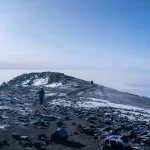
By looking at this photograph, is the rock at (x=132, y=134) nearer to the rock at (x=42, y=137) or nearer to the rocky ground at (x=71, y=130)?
the rocky ground at (x=71, y=130)

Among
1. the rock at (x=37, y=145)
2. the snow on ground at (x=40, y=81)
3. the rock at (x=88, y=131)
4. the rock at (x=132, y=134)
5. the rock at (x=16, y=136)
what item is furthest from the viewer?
the snow on ground at (x=40, y=81)

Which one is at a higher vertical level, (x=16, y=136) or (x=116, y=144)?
(x=116, y=144)

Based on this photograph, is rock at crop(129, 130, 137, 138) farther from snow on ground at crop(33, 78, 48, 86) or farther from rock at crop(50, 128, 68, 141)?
snow on ground at crop(33, 78, 48, 86)

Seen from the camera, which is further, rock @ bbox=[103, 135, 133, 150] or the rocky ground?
the rocky ground

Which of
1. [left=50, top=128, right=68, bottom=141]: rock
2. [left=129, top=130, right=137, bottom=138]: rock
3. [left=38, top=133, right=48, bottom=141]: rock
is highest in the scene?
[left=129, top=130, right=137, bottom=138]: rock

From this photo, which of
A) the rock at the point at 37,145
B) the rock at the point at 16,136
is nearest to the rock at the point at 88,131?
the rock at the point at 37,145

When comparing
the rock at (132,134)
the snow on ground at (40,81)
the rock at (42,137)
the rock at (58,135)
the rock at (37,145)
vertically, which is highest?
the snow on ground at (40,81)

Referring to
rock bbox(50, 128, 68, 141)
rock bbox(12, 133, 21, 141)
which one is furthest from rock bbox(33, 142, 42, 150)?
rock bbox(12, 133, 21, 141)

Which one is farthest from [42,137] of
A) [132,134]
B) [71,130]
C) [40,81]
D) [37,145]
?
[40,81]

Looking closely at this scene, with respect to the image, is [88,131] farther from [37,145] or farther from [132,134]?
[37,145]

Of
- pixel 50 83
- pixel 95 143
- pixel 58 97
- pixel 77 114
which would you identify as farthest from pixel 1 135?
pixel 50 83

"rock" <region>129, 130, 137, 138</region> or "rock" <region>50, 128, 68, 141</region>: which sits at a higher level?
"rock" <region>129, 130, 137, 138</region>

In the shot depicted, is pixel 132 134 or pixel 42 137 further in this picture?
pixel 132 134

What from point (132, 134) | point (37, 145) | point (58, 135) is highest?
point (132, 134)
